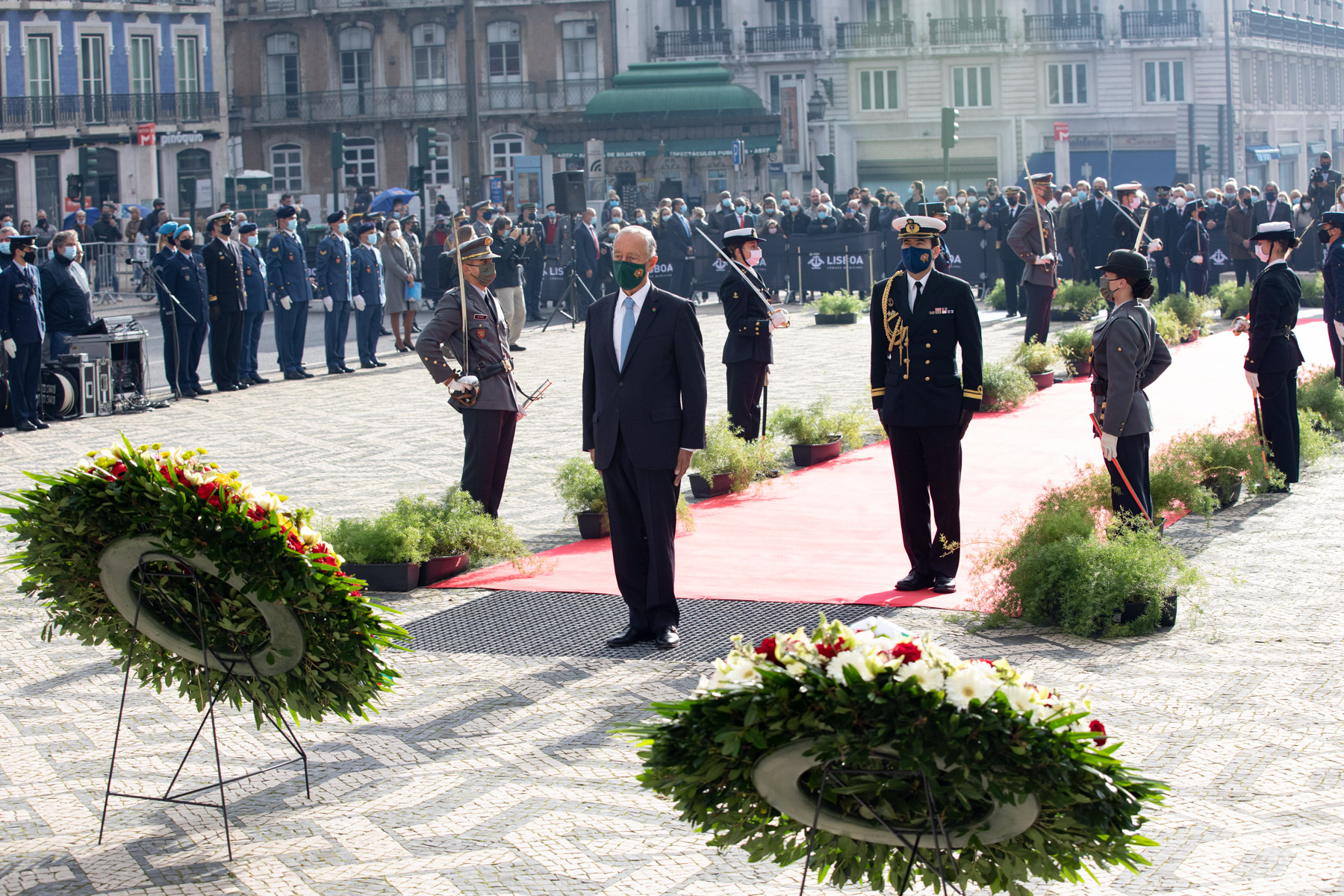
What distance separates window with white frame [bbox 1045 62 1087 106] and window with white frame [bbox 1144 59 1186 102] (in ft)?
7.76

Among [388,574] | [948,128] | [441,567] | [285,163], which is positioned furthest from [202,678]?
[285,163]

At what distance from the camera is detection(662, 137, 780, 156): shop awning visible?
49344mm

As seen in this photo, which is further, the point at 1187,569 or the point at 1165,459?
the point at 1165,459

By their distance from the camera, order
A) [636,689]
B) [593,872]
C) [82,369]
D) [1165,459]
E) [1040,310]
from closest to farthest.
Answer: [593,872] < [636,689] < [1165,459] < [82,369] < [1040,310]

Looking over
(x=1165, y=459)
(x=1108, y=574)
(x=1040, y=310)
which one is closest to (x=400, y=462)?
(x=1165, y=459)

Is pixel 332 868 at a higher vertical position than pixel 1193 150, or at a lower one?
lower

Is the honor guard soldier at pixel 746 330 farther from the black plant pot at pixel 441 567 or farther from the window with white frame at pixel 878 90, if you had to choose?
the window with white frame at pixel 878 90

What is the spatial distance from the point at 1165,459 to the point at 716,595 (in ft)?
11.4

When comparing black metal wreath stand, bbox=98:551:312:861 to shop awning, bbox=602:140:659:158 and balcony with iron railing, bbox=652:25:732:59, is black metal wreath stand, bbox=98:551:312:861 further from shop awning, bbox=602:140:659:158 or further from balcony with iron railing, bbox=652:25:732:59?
balcony with iron railing, bbox=652:25:732:59

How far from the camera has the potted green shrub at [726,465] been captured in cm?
1147

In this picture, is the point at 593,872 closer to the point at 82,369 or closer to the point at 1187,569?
the point at 1187,569

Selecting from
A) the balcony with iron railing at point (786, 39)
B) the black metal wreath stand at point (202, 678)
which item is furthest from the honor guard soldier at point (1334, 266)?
the balcony with iron railing at point (786, 39)

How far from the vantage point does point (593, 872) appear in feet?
15.9

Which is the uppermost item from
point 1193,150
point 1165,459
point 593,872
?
point 1193,150
